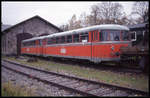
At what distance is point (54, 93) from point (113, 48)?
5.70 metres

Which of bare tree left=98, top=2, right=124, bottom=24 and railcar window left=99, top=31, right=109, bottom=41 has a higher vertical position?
bare tree left=98, top=2, right=124, bottom=24

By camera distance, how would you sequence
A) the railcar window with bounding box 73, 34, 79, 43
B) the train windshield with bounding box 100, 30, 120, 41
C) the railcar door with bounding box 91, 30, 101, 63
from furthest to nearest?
the railcar window with bounding box 73, 34, 79, 43, the railcar door with bounding box 91, 30, 101, 63, the train windshield with bounding box 100, 30, 120, 41

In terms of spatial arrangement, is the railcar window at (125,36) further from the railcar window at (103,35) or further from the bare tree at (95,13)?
the bare tree at (95,13)

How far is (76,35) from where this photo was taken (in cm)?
1286

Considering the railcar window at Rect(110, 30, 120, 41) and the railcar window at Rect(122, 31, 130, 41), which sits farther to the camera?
the railcar window at Rect(122, 31, 130, 41)

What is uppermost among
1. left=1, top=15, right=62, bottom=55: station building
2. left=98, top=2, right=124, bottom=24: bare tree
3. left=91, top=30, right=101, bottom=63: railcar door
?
left=98, top=2, right=124, bottom=24: bare tree

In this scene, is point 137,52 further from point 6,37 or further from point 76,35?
point 6,37

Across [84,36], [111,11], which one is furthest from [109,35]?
[111,11]

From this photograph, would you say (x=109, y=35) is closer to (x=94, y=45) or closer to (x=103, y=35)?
(x=103, y=35)

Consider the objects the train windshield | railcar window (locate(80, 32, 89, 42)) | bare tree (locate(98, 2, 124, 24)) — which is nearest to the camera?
the train windshield

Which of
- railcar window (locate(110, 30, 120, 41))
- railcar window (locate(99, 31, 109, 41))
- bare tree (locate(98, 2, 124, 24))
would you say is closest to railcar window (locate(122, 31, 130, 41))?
railcar window (locate(110, 30, 120, 41))

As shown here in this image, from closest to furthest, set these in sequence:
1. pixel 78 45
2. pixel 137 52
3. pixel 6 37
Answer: pixel 137 52 < pixel 78 45 < pixel 6 37

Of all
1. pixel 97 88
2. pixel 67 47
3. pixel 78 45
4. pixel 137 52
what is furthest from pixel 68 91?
pixel 67 47

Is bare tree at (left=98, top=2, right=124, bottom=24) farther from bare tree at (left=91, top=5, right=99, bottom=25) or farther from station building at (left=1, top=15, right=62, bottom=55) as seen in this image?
station building at (left=1, top=15, right=62, bottom=55)
